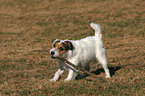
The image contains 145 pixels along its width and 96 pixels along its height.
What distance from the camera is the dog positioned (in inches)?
249

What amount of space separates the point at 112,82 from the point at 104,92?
0.78 meters

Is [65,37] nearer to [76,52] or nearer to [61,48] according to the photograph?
[76,52]

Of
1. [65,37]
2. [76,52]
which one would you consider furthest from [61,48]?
[65,37]

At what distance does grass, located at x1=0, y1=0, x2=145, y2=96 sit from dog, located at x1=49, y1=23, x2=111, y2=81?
344 mm

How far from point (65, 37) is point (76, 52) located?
25.9 ft

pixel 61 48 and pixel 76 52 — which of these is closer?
pixel 61 48

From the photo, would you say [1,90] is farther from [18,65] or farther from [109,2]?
[109,2]

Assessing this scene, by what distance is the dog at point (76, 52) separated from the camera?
6.33 metres

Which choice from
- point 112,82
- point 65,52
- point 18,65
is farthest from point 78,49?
point 18,65

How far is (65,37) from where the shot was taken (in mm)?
14477

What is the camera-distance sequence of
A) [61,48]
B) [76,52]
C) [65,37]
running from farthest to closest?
[65,37], [76,52], [61,48]

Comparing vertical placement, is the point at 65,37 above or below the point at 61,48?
below

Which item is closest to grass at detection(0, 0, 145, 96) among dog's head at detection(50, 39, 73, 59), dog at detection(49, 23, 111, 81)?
dog at detection(49, 23, 111, 81)

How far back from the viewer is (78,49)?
671 cm
